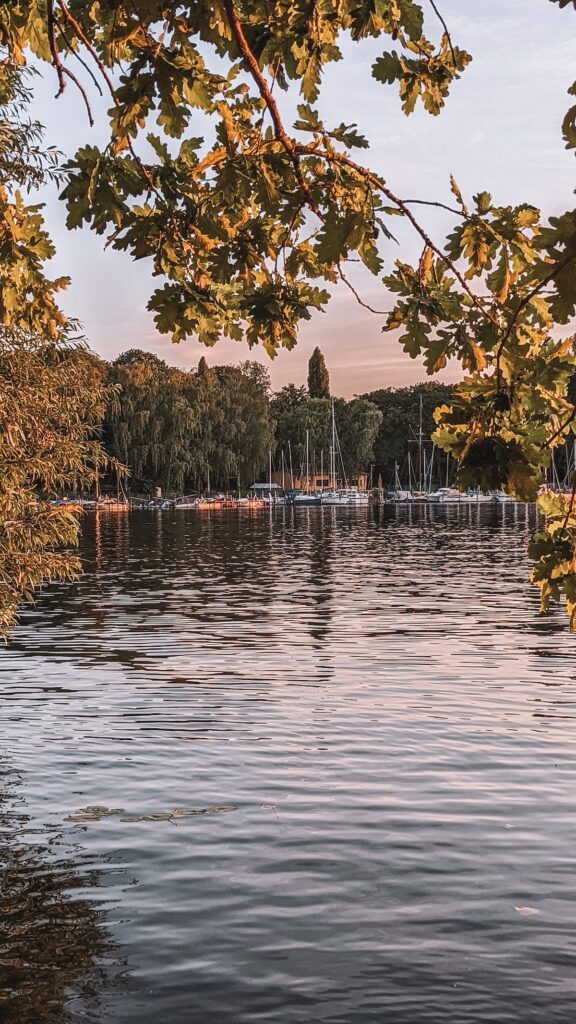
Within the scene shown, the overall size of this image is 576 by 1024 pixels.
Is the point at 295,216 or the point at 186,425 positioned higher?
the point at 186,425

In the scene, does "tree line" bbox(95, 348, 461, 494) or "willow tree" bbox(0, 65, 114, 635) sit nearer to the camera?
"willow tree" bbox(0, 65, 114, 635)

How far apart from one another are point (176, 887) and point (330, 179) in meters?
6.37

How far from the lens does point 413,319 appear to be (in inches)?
209

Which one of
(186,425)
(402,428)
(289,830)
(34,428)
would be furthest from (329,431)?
(289,830)

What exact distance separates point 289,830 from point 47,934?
3.13m

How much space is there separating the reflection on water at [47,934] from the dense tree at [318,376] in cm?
16821

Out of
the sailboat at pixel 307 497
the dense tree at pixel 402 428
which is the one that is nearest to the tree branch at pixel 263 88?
the sailboat at pixel 307 497

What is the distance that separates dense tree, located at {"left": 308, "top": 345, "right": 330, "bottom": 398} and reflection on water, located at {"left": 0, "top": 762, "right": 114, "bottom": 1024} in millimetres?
168208

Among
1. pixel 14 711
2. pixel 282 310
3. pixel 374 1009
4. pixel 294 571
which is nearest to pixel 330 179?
pixel 282 310

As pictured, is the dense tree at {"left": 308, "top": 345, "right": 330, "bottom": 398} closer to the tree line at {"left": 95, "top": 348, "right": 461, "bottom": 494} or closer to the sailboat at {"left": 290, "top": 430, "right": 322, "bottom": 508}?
the tree line at {"left": 95, "top": 348, "right": 461, "bottom": 494}

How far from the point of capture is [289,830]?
11.3m

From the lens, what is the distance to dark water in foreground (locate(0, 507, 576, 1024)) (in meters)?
7.96

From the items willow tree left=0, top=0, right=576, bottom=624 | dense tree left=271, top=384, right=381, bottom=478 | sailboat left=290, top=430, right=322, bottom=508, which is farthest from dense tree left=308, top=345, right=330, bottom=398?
willow tree left=0, top=0, right=576, bottom=624

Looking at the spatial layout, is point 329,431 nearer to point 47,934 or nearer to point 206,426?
point 206,426
